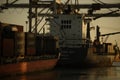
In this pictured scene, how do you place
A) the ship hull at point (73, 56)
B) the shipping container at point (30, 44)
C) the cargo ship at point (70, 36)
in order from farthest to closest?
the cargo ship at point (70, 36) → the ship hull at point (73, 56) → the shipping container at point (30, 44)

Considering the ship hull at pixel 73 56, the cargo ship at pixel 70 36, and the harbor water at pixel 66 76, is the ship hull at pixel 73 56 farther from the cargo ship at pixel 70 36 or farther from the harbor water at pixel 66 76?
the harbor water at pixel 66 76

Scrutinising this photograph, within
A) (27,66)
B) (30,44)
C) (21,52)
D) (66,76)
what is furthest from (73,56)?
(66,76)

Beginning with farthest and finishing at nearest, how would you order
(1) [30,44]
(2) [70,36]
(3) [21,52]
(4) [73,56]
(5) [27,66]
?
(2) [70,36] → (4) [73,56] → (1) [30,44] → (5) [27,66] → (3) [21,52]

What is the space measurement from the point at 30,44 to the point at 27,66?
260 centimetres

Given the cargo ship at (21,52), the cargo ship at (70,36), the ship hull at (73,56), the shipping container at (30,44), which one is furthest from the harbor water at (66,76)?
the cargo ship at (70,36)

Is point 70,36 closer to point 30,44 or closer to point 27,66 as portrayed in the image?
point 30,44

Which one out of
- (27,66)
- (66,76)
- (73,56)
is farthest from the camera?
(73,56)

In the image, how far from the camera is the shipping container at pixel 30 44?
40.1 m

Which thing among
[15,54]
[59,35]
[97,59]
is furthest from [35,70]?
[97,59]

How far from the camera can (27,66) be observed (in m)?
39.2

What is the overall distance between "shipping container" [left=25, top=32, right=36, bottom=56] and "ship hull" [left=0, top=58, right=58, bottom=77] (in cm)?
103

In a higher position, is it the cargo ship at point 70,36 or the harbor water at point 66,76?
the cargo ship at point 70,36

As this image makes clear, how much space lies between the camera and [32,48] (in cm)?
4144

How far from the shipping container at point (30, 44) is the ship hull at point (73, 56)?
8684mm
